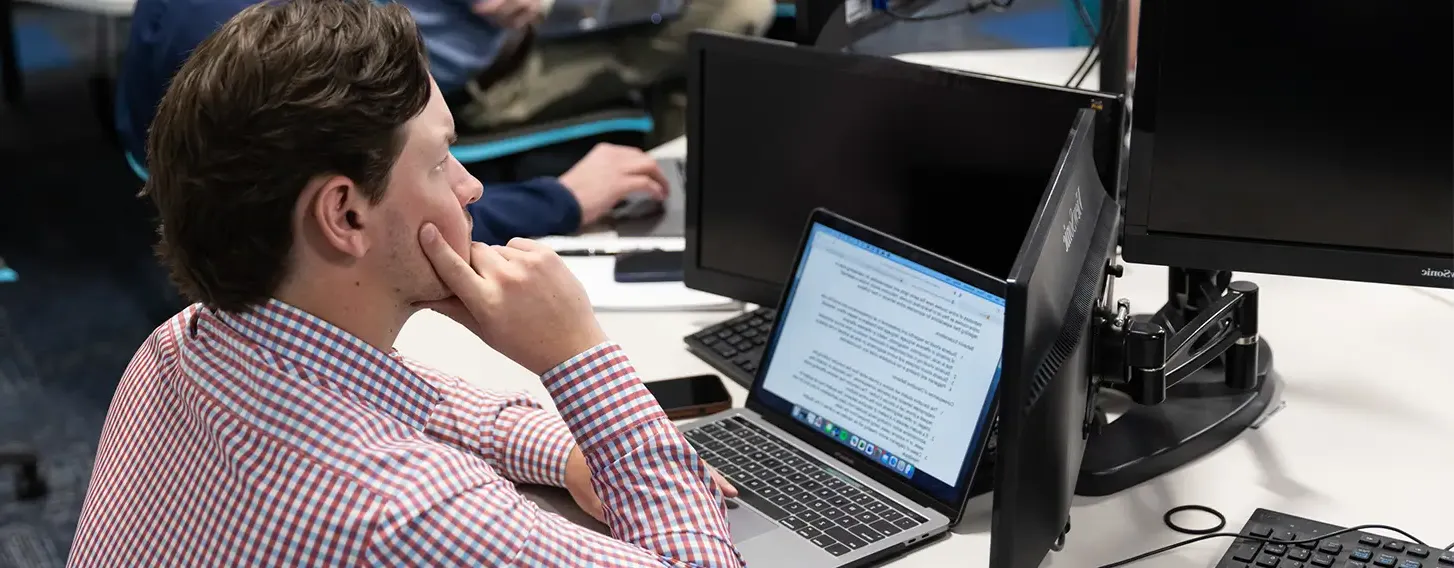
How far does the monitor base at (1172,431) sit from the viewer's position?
1.32m

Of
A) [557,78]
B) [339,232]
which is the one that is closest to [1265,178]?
[339,232]

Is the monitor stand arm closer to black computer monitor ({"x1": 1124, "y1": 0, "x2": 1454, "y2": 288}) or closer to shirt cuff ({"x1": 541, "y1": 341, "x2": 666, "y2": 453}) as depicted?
black computer monitor ({"x1": 1124, "y1": 0, "x2": 1454, "y2": 288})

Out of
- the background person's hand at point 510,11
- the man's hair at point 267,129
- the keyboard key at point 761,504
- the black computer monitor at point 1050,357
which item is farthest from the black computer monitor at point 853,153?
the background person's hand at point 510,11

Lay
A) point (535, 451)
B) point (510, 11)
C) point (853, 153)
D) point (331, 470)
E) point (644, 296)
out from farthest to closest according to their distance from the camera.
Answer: point (510, 11) → point (644, 296) → point (853, 153) → point (535, 451) → point (331, 470)

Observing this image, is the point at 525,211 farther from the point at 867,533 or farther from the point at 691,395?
the point at 867,533

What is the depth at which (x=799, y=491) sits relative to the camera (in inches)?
51.6

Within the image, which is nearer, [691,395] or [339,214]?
[339,214]

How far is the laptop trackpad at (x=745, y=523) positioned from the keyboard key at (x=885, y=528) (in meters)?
0.09

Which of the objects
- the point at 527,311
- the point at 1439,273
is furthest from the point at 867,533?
the point at 1439,273

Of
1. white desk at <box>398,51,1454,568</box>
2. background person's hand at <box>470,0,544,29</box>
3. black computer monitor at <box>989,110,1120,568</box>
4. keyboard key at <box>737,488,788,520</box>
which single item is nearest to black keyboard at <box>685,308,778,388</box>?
white desk at <box>398,51,1454,568</box>

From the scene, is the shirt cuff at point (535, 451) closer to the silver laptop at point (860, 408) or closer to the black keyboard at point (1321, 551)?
the silver laptop at point (860, 408)

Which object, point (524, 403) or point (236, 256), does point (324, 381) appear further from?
point (524, 403)

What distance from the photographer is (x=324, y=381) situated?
95 centimetres

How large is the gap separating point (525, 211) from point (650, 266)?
246mm
